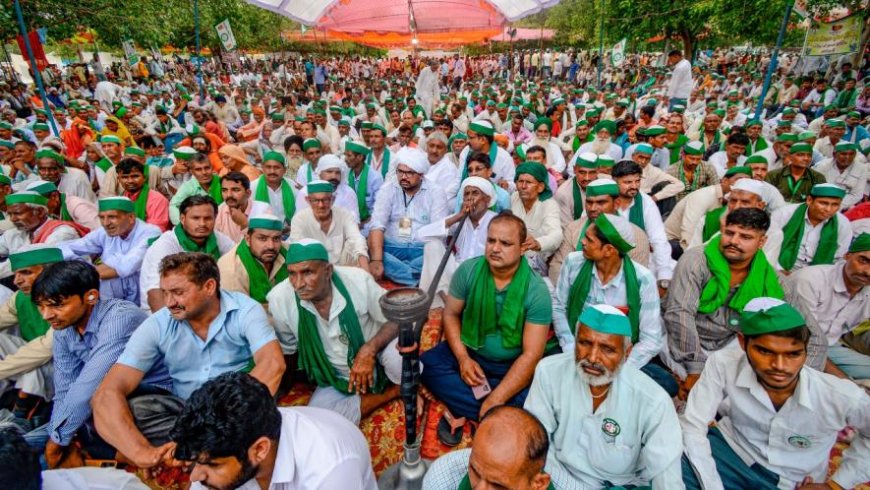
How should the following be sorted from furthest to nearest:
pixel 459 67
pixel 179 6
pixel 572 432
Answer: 1. pixel 459 67
2. pixel 179 6
3. pixel 572 432

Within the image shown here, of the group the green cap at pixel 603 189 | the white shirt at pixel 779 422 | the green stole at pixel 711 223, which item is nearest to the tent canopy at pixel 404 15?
the green stole at pixel 711 223

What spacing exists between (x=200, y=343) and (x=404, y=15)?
1081cm

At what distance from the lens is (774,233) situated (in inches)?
137

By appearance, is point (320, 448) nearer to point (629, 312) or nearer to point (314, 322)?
point (314, 322)

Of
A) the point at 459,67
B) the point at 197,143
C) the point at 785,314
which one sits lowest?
the point at 785,314

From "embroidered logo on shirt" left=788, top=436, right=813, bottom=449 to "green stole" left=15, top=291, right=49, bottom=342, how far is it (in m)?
4.40

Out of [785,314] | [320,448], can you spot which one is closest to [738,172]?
[785,314]

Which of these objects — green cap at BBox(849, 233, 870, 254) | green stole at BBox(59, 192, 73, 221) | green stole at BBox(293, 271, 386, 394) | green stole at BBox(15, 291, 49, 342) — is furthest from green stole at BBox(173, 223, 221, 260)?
green cap at BBox(849, 233, 870, 254)

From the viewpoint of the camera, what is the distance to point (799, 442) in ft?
6.52

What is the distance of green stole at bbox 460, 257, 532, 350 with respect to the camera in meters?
2.64

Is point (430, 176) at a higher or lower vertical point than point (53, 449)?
higher

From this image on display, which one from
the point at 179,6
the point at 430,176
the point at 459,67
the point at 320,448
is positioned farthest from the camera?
the point at 459,67

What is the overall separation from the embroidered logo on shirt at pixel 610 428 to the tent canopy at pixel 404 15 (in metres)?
6.99

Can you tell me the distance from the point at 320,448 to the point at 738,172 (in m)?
4.66
